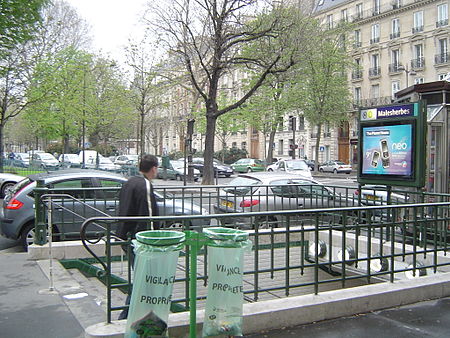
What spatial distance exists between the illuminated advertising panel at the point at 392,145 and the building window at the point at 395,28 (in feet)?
167

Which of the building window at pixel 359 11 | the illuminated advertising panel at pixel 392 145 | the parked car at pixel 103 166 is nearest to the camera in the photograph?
the illuminated advertising panel at pixel 392 145

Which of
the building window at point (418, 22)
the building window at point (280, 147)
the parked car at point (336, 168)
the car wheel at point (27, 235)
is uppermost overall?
the building window at point (418, 22)

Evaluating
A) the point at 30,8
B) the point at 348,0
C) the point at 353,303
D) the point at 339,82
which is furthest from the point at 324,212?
the point at 348,0

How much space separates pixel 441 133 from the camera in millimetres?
9883

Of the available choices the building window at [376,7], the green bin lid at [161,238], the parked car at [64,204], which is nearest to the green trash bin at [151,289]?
the green bin lid at [161,238]

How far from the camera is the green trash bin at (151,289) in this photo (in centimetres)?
348

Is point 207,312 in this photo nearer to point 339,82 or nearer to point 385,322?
point 385,322

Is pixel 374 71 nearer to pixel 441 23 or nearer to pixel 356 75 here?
pixel 356 75

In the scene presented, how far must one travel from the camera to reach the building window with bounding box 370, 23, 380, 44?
56969 mm

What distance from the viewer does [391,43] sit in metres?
55.0

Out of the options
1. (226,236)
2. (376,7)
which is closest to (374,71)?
(376,7)

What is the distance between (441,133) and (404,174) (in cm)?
244

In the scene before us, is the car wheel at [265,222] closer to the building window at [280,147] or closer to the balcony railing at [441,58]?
the balcony railing at [441,58]

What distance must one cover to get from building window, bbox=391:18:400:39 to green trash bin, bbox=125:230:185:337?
57416 mm
